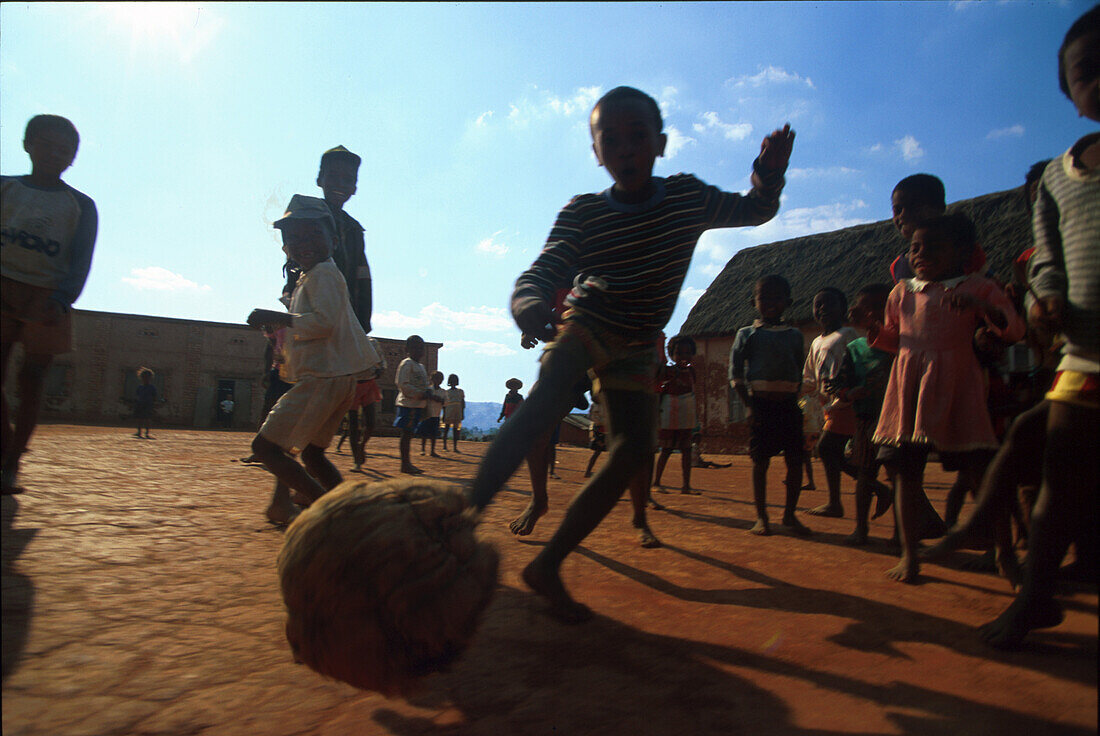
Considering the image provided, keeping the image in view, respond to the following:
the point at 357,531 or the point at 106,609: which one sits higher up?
the point at 357,531

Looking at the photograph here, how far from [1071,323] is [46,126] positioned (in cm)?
203

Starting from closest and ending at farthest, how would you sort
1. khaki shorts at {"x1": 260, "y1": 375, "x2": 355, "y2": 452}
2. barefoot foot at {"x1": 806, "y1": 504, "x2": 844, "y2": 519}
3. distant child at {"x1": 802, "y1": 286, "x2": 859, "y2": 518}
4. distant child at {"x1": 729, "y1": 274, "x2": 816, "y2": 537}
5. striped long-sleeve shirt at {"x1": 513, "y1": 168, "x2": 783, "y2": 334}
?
striped long-sleeve shirt at {"x1": 513, "y1": 168, "x2": 783, "y2": 334}, khaki shorts at {"x1": 260, "y1": 375, "x2": 355, "y2": 452}, distant child at {"x1": 729, "y1": 274, "x2": 816, "y2": 537}, distant child at {"x1": 802, "y1": 286, "x2": 859, "y2": 518}, barefoot foot at {"x1": 806, "y1": 504, "x2": 844, "y2": 519}

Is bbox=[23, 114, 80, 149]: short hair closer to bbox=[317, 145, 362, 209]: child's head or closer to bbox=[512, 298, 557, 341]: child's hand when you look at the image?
bbox=[512, 298, 557, 341]: child's hand

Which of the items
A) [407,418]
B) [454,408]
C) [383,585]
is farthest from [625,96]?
[454,408]

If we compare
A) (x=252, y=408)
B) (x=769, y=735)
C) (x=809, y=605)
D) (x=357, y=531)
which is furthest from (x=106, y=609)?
(x=252, y=408)

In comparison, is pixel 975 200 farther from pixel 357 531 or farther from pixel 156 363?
pixel 156 363

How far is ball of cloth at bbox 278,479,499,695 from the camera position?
3.56ft

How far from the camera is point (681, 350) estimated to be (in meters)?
5.87

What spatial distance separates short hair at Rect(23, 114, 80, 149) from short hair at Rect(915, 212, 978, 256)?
2.01 m

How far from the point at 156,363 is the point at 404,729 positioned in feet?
95.2

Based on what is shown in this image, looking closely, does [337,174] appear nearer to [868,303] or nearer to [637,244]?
[637,244]

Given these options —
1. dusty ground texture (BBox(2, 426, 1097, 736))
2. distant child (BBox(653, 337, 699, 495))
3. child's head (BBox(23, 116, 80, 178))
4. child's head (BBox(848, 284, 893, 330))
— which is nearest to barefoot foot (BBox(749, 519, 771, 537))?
dusty ground texture (BBox(2, 426, 1097, 736))

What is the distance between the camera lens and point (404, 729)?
1123mm

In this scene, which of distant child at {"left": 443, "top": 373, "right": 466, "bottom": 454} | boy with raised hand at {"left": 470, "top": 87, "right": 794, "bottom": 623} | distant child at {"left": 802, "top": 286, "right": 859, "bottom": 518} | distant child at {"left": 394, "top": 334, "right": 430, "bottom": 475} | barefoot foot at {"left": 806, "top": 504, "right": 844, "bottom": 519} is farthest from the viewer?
distant child at {"left": 443, "top": 373, "right": 466, "bottom": 454}
